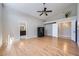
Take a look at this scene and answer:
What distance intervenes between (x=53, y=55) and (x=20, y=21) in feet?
3.61

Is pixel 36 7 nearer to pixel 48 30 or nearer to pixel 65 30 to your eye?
pixel 48 30

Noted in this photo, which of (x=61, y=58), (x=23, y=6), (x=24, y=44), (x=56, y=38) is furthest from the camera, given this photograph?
(x=56, y=38)

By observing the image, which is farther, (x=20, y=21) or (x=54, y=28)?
(x=54, y=28)

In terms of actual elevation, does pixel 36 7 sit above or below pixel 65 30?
above

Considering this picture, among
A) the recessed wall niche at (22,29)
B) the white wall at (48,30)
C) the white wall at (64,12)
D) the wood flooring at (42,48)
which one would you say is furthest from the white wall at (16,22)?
the white wall at (64,12)

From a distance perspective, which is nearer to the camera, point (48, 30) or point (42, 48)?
point (42, 48)

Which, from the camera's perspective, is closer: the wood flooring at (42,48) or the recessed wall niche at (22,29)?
the wood flooring at (42,48)

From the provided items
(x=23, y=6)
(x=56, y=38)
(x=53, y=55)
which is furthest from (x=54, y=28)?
(x=23, y=6)

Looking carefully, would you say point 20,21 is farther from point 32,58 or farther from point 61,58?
point 61,58

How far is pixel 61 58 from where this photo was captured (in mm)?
2350

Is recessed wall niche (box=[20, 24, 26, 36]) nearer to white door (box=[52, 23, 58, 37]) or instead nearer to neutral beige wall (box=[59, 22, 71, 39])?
white door (box=[52, 23, 58, 37])

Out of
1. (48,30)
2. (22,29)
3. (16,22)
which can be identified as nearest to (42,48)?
(48,30)

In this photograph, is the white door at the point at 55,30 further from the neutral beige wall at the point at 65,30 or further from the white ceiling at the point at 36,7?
the white ceiling at the point at 36,7

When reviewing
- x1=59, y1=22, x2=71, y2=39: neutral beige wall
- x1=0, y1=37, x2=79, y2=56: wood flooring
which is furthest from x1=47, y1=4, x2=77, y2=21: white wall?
x1=0, y1=37, x2=79, y2=56: wood flooring
